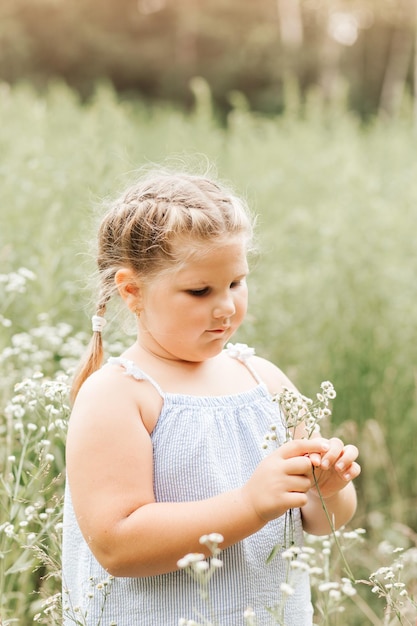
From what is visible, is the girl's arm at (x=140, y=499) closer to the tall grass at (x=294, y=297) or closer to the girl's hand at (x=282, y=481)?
the girl's hand at (x=282, y=481)

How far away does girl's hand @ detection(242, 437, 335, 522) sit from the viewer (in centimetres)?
130

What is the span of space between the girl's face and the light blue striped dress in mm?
85

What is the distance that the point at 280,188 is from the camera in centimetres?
526

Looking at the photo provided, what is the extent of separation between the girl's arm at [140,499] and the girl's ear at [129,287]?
8.8 inches

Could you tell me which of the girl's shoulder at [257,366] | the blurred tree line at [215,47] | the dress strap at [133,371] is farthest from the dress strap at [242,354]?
the blurred tree line at [215,47]

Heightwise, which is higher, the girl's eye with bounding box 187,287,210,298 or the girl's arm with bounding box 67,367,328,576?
the girl's eye with bounding box 187,287,210,298

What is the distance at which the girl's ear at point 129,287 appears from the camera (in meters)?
1.55

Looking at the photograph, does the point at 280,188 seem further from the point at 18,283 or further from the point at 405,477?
the point at 18,283

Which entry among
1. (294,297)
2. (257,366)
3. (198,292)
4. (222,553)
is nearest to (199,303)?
(198,292)

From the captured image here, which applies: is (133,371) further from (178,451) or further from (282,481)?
(282,481)

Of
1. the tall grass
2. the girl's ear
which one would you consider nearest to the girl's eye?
the girl's ear

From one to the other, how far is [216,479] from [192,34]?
22.4m

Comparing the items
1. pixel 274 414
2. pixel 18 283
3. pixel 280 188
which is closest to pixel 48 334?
pixel 18 283

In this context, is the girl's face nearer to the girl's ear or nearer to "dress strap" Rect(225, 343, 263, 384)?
the girl's ear
